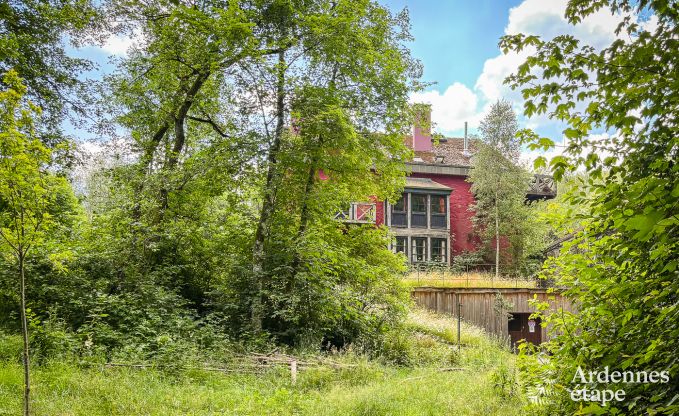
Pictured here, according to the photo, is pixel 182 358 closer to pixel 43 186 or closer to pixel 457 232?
pixel 43 186

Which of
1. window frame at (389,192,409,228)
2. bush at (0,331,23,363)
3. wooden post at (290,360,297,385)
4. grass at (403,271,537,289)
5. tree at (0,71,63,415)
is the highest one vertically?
window frame at (389,192,409,228)

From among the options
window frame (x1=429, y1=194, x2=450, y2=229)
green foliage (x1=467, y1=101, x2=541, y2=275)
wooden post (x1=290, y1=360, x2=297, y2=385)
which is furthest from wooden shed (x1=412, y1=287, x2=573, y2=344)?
window frame (x1=429, y1=194, x2=450, y2=229)

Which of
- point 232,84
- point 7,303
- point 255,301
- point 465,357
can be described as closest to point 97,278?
point 7,303

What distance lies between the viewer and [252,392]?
7.61 m

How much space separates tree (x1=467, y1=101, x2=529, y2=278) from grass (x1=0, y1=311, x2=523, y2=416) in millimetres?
19487

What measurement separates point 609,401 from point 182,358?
287 inches

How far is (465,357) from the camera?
37.2ft

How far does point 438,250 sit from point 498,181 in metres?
5.37

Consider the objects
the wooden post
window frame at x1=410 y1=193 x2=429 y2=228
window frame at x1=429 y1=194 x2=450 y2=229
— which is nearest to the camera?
the wooden post

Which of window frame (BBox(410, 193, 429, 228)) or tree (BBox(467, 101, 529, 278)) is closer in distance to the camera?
tree (BBox(467, 101, 529, 278))

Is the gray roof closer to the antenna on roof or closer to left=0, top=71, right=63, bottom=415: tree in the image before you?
the antenna on roof

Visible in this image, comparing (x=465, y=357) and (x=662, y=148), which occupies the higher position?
(x=662, y=148)

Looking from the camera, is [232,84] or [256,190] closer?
[256,190]

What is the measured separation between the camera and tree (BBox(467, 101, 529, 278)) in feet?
90.3
